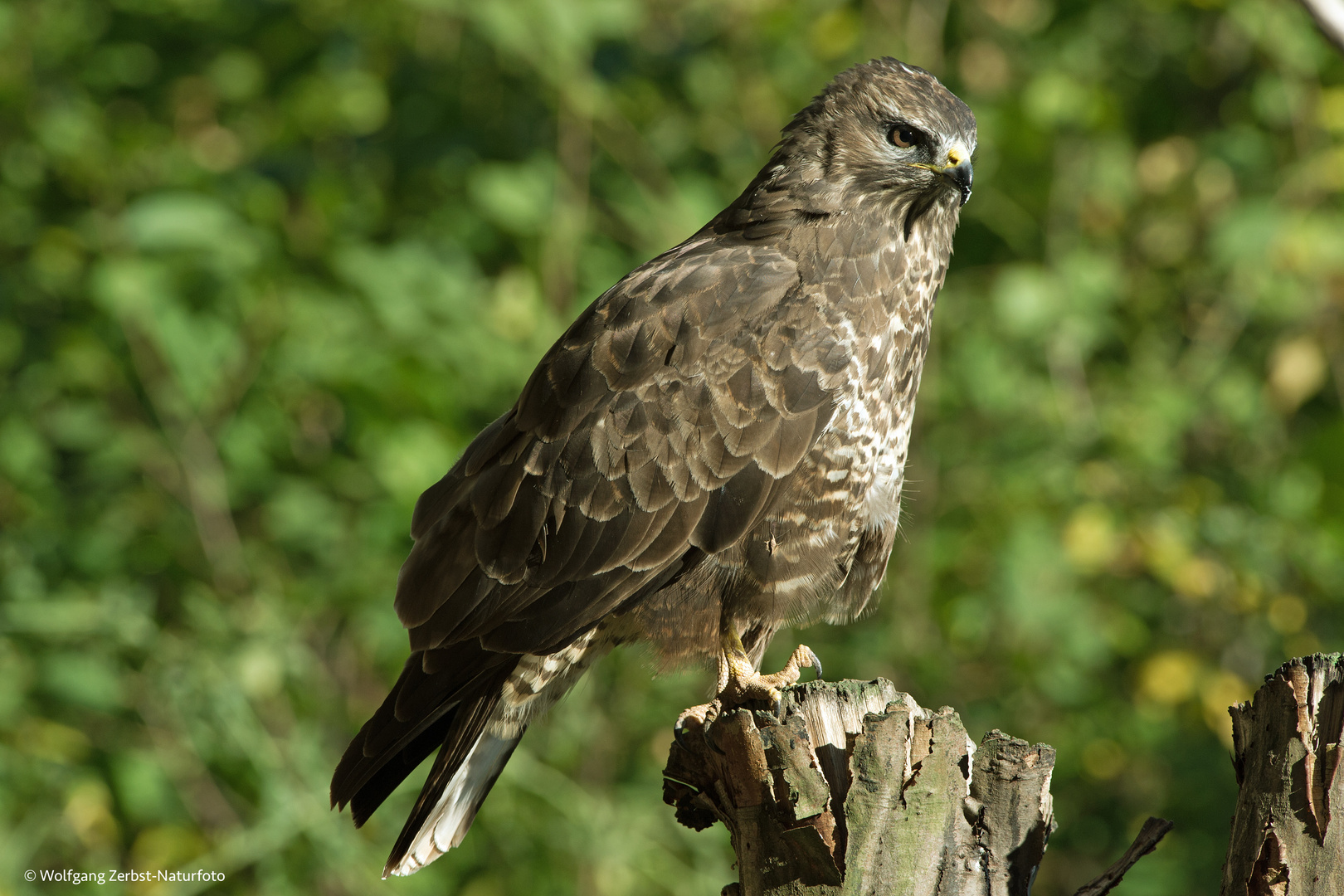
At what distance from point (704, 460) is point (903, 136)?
33.8 inches

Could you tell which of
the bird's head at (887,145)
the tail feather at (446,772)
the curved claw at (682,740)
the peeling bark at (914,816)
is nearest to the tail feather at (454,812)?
the tail feather at (446,772)

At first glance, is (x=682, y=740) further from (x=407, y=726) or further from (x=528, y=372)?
(x=528, y=372)

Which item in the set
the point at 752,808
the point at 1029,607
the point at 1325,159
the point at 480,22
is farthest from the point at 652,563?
the point at 1325,159

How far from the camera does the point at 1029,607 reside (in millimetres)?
3727

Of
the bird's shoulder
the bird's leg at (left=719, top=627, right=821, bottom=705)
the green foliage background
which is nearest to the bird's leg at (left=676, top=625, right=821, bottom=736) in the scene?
the bird's leg at (left=719, top=627, right=821, bottom=705)

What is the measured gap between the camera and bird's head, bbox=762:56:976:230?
2.64 meters

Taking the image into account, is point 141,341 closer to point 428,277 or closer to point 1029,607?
point 428,277

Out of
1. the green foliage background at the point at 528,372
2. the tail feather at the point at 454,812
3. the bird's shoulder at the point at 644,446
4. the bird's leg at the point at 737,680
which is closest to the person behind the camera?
the bird's shoulder at the point at 644,446

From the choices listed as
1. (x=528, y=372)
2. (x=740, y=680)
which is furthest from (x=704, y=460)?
(x=528, y=372)

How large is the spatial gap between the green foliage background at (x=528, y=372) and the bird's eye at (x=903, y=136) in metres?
1.23

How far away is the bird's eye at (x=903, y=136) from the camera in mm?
2658

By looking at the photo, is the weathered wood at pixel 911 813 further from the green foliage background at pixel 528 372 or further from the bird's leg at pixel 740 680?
the green foliage background at pixel 528 372

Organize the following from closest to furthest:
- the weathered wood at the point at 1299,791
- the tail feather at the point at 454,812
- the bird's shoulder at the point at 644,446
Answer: the weathered wood at the point at 1299,791, the bird's shoulder at the point at 644,446, the tail feather at the point at 454,812

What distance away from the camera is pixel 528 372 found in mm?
3791
